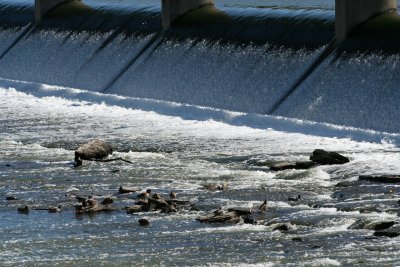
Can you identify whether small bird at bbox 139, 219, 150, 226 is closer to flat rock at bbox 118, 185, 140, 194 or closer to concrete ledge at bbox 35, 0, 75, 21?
flat rock at bbox 118, 185, 140, 194

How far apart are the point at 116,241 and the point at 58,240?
760 mm

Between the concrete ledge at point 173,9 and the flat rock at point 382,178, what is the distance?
13.4 meters

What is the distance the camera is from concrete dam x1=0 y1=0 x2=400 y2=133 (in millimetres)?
26188

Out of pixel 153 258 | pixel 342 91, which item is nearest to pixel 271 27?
pixel 342 91

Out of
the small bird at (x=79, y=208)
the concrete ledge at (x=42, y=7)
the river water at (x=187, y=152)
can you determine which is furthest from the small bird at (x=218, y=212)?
the concrete ledge at (x=42, y=7)

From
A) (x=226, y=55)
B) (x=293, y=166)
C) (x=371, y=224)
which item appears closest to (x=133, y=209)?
(x=371, y=224)

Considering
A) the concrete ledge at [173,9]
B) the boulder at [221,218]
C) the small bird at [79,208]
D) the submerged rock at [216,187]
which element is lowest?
the boulder at [221,218]

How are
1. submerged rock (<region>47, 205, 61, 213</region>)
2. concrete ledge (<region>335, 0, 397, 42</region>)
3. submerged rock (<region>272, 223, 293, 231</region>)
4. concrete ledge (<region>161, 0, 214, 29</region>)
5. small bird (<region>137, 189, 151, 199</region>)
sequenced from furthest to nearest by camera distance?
1. concrete ledge (<region>161, 0, 214, 29</region>)
2. concrete ledge (<region>335, 0, 397, 42</region>)
3. small bird (<region>137, 189, 151, 199</region>)
4. submerged rock (<region>47, 205, 61, 213</region>)
5. submerged rock (<region>272, 223, 293, 231</region>)

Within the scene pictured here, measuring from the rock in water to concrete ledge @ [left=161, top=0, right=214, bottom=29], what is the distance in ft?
32.7

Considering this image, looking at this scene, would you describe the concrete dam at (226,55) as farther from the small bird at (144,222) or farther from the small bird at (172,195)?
the small bird at (144,222)

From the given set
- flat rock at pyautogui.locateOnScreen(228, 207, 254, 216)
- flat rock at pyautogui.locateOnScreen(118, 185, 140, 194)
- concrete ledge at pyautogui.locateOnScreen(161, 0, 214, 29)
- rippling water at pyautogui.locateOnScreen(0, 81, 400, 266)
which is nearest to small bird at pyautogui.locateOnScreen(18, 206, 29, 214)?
rippling water at pyautogui.locateOnScreen(0, 81, 400, 266)

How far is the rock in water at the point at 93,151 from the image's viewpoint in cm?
2288

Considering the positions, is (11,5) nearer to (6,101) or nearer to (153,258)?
(6,101)

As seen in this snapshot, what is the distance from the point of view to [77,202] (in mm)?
19328
